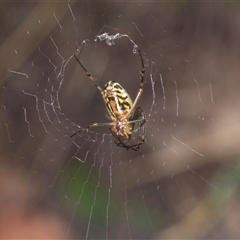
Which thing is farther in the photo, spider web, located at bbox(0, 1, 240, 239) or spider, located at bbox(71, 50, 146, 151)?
spider web, located at bbox(0, 1, 240, 239)

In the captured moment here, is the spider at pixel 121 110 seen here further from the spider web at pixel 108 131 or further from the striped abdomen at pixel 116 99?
the spider web at pixel 108 131

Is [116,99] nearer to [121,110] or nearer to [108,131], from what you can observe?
[121,110]

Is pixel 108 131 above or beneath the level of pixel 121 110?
beneath

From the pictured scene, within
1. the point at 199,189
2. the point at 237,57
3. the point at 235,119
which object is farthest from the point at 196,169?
the point at 237,57

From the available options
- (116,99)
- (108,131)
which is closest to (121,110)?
(116,99)

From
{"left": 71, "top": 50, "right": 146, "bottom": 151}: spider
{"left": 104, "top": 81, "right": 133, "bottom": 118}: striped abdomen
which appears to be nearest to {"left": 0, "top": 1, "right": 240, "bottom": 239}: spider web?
{"left": 71, "top": 50, "right": 146, "bottom": 151}: spider

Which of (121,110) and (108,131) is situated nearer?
(121,110)

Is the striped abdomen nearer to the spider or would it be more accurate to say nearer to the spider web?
the spider

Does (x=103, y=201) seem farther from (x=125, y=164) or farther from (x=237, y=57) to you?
(x=237, y=57)
